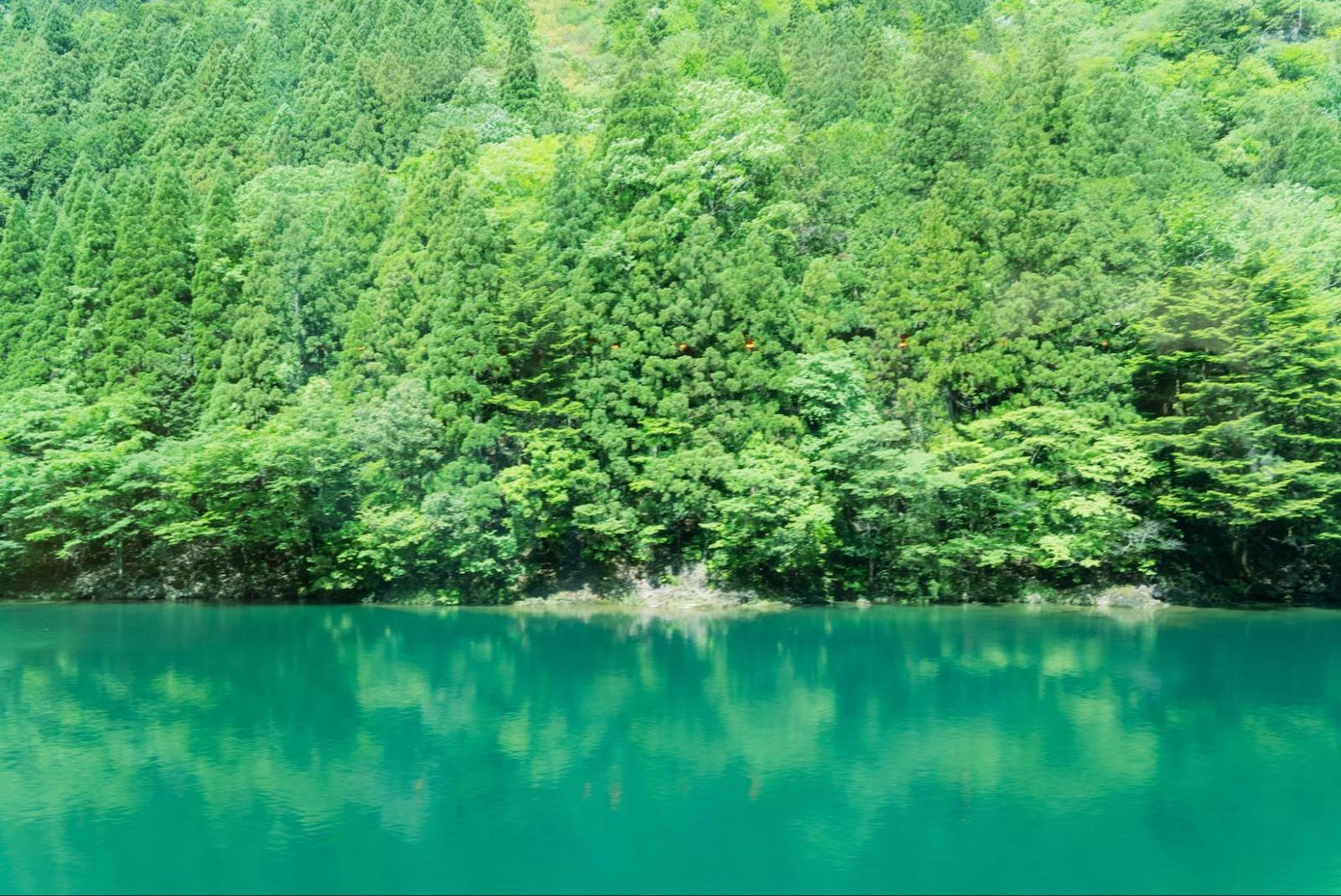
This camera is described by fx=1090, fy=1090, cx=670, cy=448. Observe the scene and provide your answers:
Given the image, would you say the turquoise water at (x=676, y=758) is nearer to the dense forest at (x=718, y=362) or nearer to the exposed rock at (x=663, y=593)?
the exposed rock at (x=663, y=593)

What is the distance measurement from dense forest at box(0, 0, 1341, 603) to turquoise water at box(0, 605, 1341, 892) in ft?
10.9

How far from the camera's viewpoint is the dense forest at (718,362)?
23.9 metres

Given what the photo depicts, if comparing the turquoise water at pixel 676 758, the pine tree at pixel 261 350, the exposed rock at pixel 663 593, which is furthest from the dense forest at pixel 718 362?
the turquoise water at pixel 676 758

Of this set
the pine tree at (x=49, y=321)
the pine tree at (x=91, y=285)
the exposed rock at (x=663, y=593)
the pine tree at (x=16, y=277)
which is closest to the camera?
the exposed rock at (x=663, y=593)

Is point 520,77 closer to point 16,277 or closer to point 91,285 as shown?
point 91,285

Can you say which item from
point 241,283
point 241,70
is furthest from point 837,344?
point 241,70

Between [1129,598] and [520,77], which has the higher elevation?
[520,77]

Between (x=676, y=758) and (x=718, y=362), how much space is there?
13.1 m

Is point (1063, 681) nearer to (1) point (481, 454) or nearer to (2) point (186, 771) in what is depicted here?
(2) point (186, 771)

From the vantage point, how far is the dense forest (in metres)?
23.9

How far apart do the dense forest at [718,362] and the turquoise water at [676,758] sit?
3.31m

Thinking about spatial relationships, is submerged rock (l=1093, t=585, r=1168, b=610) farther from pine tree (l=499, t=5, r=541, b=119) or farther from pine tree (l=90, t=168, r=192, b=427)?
pine tree (l=499, t=5, r=541, b=119)

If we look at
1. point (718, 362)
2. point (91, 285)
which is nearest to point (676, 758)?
point (718, 362)

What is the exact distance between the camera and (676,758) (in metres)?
13.0
